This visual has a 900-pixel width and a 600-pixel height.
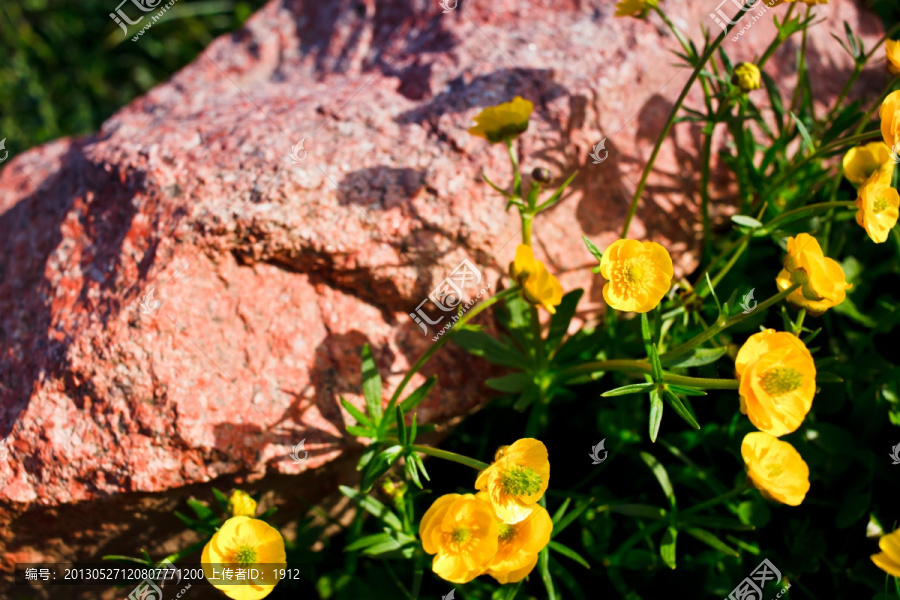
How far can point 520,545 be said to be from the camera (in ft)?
6.31

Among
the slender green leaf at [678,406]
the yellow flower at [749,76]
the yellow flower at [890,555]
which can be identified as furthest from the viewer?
the yellow flower at [749,76]

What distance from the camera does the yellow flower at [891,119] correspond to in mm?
1950

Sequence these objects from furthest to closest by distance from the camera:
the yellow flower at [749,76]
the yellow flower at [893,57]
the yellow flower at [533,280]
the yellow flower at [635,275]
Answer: the yellow flower at [749,76] → the yellow flower at [893,57] → the yellow flower at [533,280] → the yellow flower at [635,275]

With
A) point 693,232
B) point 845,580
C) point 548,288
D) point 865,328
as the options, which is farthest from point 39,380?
point 865,328

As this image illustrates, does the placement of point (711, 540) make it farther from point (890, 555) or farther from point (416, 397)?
point (416, 397)

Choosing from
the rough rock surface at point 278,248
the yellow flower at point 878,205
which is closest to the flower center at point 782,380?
the yellow flower at point 878,205

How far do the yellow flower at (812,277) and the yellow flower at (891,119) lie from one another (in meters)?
0.37

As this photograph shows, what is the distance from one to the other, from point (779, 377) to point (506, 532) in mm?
867

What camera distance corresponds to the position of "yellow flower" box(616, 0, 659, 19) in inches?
96.3

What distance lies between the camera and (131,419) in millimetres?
2348

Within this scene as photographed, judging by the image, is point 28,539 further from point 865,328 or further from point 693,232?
point 865,328

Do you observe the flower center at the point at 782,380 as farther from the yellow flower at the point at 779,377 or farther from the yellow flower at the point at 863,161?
the yellow flower at the point at 863,161

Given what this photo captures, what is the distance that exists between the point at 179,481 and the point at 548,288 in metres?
1.42

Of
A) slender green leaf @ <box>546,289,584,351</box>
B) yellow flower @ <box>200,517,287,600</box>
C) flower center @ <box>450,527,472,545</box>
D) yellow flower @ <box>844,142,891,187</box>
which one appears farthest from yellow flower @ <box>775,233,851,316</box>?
yellow flower @ <box>200,517,287,600</box>
